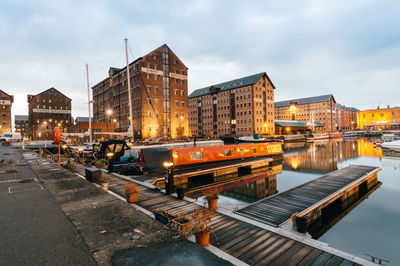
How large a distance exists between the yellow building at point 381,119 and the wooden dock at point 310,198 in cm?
15114

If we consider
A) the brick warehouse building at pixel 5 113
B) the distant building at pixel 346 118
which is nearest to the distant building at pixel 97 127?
the brick warehouse building at pixel 5 113

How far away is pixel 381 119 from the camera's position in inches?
5463

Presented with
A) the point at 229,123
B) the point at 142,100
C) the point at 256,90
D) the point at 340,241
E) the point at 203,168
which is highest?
the point at 256,90

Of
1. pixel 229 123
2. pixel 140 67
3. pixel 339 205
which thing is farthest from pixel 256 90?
pixel 339 205

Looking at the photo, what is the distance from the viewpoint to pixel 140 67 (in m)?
55.2

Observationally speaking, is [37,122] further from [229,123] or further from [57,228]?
[57,228]

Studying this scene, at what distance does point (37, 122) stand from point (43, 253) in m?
101

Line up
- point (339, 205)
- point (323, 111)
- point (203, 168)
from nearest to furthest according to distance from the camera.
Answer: point (339, 205)
point (203, 168)
point (323, 111)

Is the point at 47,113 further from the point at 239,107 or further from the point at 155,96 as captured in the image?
the point at 239,107

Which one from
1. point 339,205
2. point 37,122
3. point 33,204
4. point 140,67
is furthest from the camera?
point 37,122

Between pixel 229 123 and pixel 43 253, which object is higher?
pixel 229 123

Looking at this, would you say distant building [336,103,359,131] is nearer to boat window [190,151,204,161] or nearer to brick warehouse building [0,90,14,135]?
boat window [190,151,204,161]

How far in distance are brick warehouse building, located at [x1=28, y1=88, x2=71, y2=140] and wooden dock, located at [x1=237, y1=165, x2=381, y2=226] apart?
302ft

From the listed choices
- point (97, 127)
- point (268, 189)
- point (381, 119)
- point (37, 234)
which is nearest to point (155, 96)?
point (97, 127)
